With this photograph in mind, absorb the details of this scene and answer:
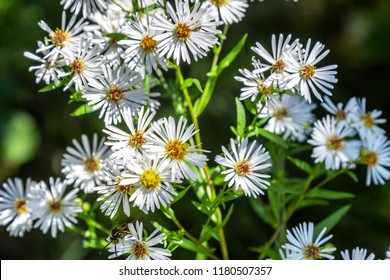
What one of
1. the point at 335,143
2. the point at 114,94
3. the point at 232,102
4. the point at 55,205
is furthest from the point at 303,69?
the point at 232,102

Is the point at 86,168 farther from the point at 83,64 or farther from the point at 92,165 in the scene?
the point at 83,64

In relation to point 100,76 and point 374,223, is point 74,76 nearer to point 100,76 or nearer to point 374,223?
point 100,76

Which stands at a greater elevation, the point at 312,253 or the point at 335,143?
the point at 335,143

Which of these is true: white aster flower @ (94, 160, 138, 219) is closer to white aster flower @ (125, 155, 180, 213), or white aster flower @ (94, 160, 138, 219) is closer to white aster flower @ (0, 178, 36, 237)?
white aster flower @ (125, 155, 180, 213)


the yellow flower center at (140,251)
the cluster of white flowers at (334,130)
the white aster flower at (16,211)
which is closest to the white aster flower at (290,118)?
the cluster of white flowers at (334,130)

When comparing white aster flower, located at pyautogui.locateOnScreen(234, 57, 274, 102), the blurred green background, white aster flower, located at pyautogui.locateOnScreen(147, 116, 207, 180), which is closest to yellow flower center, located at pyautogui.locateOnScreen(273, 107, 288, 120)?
white aster flower, located at pyautogui.locateOnScreen(234, 57, 274, 102)

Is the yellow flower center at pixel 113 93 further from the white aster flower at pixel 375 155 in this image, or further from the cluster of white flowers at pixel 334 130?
the white aster flower at pixel 375 155
